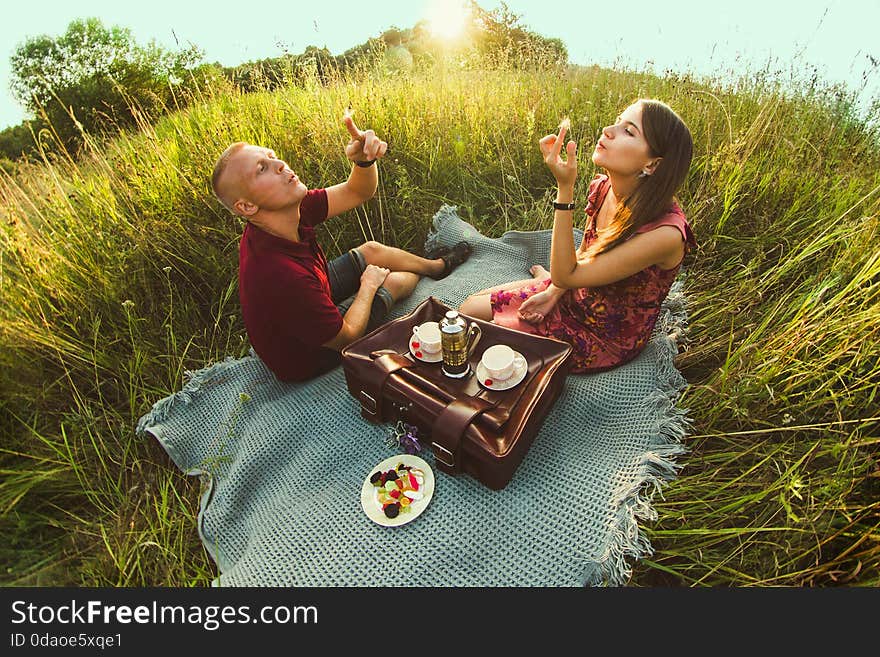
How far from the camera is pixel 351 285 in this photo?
3309 millimetres

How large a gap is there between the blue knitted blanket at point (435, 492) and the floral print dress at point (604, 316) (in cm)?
12

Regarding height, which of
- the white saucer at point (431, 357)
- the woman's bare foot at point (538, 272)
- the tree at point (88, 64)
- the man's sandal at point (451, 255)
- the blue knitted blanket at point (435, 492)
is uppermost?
the tree at point (88, 64)

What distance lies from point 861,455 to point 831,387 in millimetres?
367

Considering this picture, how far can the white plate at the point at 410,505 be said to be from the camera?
2.15 metres

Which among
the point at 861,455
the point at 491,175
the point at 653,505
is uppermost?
the point at 491,175

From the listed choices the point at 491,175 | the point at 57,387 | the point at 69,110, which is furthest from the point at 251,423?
the point at 491,175

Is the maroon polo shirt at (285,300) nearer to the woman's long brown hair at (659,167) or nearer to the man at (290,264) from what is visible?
the man at (290,264)

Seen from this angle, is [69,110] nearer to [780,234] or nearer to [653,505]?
[653,505]

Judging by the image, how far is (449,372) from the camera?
2379 millimetres

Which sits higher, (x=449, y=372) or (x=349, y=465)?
(x=449, y=372)

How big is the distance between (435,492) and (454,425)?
1.40 feet

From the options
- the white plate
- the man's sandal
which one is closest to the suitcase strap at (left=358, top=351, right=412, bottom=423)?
the white plate

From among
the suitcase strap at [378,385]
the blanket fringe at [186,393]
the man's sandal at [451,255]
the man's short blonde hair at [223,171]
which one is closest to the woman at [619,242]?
the suitcase strap at [378,385]

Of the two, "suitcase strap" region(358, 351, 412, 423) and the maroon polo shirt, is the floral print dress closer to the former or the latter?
"suitcase strap" region(358, 351, 412, 423)
